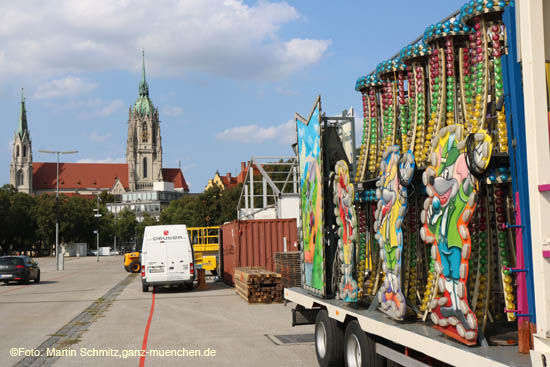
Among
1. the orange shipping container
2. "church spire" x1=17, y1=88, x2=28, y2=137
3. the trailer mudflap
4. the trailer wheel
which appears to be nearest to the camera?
the trailer wheel

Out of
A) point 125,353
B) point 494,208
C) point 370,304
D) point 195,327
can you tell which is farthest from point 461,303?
point 195,327

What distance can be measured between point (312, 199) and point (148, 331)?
6.11 meters

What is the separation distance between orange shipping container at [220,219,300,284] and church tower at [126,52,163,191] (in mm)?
172285

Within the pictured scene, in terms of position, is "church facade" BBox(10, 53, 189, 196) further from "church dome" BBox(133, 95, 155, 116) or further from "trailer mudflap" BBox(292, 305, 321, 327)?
"trailer mudflap" BBox(292, 305, 321, 327)

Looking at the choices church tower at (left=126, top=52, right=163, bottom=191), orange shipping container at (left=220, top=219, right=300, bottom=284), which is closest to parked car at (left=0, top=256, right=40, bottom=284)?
orange shipping container at (left=220, top=219, right=300, bottom=284)

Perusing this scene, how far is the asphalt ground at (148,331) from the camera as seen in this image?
33.9 ft

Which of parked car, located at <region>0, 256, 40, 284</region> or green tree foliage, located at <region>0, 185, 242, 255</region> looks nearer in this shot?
parked car, located at <region>0, 256, 40, 284</region>

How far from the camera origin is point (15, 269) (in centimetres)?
3055

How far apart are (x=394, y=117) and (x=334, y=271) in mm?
2343

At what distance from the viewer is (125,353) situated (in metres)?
10.9

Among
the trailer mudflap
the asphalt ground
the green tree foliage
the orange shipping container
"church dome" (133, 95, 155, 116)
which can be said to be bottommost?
the asphalt ground

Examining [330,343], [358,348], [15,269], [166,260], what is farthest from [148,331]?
[15,269]

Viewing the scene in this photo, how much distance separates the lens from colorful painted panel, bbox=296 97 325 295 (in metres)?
8.95

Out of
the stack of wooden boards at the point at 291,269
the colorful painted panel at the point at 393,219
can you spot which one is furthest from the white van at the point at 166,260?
the colorful painted panel at the point at 393,219
